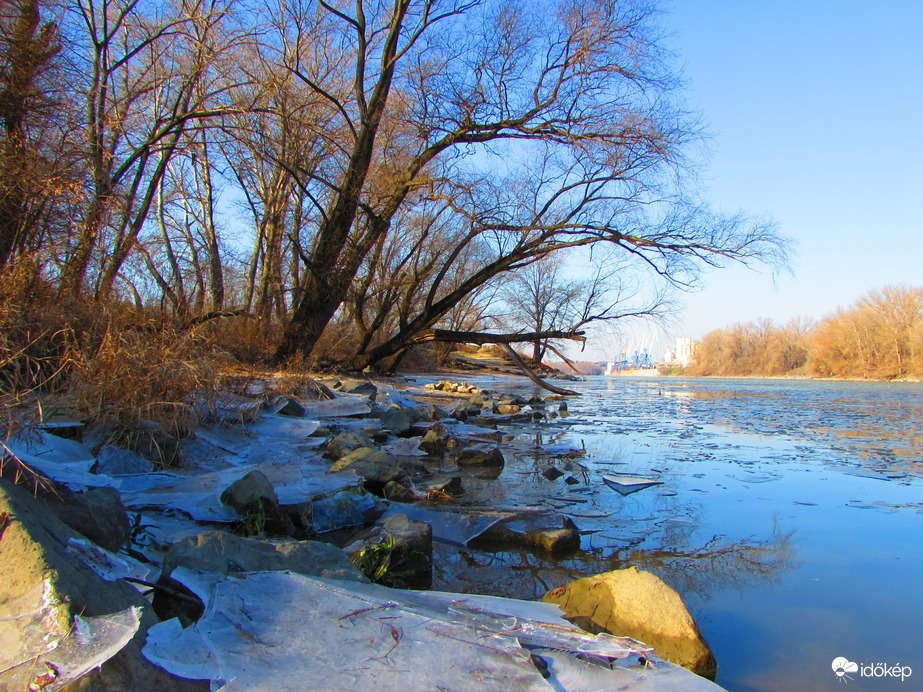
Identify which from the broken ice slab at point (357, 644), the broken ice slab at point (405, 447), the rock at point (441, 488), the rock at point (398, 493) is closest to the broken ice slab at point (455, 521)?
the rock at point (398, 493)

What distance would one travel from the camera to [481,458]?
5.21 meters

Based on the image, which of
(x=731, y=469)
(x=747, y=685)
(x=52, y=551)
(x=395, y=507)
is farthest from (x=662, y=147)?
(x=52, y=551)

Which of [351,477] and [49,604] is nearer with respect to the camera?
[49,604]

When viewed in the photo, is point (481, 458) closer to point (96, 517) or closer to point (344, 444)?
point (344, 444)

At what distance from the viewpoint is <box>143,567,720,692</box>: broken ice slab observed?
4.43 ft

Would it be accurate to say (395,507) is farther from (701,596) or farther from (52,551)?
(52,551)

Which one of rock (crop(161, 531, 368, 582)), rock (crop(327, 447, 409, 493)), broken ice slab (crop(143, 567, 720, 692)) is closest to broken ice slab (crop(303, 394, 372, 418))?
rock (crop(327, 447, 409, 493))

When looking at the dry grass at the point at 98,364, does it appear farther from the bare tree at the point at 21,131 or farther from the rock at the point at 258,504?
the rock at the point at 258,504

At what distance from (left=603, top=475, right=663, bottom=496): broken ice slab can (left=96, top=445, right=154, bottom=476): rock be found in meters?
3.20

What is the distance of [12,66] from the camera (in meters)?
4.84

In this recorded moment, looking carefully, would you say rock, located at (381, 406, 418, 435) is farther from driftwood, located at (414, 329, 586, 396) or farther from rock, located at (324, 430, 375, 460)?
driftwood, located at (414, 329, 586, 396)

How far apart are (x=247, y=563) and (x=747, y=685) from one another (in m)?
1.66

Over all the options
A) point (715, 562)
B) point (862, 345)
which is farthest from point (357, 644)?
point (862, 345)

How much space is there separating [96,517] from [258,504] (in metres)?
0.95
